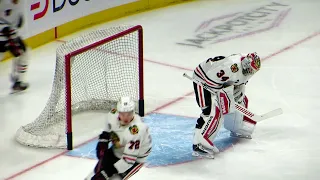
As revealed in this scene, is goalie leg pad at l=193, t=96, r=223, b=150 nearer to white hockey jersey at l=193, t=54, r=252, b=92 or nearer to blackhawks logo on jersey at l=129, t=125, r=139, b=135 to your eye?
white hockey jersey at l=193, t=54, r=252, b=92

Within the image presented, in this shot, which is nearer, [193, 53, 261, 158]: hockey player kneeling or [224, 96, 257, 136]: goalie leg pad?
[193, 53, 261, 158]: hockey player kneeling

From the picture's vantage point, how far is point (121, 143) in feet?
15.5

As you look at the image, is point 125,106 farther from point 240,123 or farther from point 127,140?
point 240,123

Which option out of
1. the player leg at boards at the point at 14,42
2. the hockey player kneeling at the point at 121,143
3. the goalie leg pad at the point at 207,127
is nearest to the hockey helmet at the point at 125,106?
the hockey player kneeling at the point at 121,143

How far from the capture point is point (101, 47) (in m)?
6.66

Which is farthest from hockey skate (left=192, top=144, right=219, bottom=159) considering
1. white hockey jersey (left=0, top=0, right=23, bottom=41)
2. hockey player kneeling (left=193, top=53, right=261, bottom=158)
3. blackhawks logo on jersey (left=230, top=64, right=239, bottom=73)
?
white hockey jersey (left=0, top=0, right=23, bottom=41)

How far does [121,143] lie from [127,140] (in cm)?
7

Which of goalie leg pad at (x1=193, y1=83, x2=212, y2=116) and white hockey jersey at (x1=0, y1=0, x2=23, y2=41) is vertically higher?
white hockey jersey at (x1=0, y1=0, x2=23, y2=41)

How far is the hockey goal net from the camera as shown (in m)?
6.25

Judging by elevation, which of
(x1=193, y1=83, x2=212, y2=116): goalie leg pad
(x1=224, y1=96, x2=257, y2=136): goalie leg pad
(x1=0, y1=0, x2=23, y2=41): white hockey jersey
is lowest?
(x1=224, y1=96, x2=257, y2=136): goalie leg pad

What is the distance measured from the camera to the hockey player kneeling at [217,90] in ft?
19.3

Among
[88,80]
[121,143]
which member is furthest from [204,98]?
[121,143]

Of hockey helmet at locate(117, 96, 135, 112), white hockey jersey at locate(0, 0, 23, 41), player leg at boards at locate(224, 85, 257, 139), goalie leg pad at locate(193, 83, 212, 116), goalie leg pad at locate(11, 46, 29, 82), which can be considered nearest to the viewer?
hockey helmet at locate(117, 96, 135, 112)

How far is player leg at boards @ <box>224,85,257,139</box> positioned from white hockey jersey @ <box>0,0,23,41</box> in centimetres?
222
